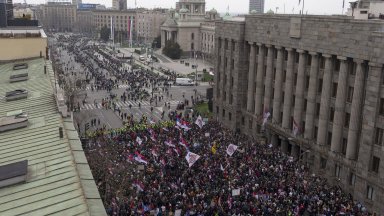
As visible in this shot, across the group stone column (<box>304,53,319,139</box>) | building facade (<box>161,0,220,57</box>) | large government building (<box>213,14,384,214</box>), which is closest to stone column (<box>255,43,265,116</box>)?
large government building (<box>213,14,384,214</box>)

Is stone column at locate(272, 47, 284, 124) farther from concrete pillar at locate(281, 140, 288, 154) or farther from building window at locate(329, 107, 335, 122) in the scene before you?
building window at locate(329, 107, 335, 122)

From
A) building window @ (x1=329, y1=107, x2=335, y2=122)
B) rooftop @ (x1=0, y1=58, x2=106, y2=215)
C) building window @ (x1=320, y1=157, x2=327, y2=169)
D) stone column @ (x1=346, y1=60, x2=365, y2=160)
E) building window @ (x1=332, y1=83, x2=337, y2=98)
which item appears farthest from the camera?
building window @ (x1=320, y1=157, x2=327, y2=169)

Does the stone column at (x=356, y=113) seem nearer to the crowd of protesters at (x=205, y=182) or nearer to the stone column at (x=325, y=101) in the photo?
the stone column at (x=325, y=101)

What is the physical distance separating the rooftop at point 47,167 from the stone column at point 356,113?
2798 centimetres

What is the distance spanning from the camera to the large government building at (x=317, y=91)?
40.6m

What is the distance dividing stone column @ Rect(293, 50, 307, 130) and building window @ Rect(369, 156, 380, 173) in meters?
12.3

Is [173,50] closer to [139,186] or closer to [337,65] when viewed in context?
[337,65]

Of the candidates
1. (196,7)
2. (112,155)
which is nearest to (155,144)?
(112,155)

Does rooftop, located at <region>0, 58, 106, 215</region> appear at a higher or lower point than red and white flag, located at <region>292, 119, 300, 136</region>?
higher

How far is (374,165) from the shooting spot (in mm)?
40875

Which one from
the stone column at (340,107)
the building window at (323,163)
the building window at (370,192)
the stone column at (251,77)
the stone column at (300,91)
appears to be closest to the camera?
the building window at (370,192)

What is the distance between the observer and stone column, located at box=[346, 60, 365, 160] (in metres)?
42.1

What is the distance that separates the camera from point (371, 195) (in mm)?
40938

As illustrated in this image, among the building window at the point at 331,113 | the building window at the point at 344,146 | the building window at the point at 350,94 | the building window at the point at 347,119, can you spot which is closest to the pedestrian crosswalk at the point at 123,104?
the building window at the point at 331,113
